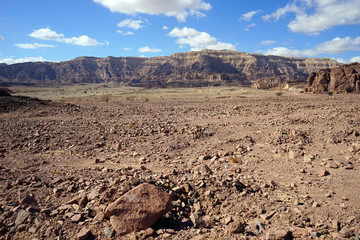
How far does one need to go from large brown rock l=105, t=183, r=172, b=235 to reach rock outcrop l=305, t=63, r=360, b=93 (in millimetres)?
48153

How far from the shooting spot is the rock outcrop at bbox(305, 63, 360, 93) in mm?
42031

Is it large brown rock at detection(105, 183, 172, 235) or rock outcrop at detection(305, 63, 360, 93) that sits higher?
rock outcrop at detection(305, 63, 360, 93)

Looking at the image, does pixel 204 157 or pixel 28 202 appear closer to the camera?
pixel 28 202

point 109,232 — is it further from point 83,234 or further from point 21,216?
point 21,216

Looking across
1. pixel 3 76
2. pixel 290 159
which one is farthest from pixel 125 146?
pixel 3 76

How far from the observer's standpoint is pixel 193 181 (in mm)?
5062

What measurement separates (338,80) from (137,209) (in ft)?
169

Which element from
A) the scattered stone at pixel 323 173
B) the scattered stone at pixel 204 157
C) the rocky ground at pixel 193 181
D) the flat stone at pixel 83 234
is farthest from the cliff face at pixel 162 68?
the flat stone at pixel 83 234

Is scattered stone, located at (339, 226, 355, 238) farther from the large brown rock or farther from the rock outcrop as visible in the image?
the rock outcrop

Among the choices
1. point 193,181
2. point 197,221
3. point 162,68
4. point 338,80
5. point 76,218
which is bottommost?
point 197,221

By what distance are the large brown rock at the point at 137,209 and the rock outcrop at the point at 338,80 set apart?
4815 centimetres

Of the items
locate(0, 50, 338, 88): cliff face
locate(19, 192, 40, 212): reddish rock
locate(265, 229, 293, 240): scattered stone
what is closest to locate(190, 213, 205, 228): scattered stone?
locate(265, 229, 293, 240): scattered stone

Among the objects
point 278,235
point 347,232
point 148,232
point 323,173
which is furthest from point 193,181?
point 323,173

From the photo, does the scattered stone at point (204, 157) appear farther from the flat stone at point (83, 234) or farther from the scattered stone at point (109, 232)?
the flat stone at point (83, 234)
